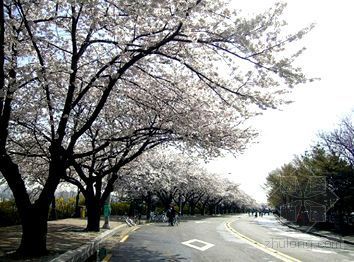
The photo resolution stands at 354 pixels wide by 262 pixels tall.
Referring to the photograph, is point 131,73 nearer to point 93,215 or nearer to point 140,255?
point 140,255

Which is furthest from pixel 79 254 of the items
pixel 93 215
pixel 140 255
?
pixel 93 215

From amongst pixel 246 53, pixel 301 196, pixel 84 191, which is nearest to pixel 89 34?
pixel 246 53

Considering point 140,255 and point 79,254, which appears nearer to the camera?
point 79,254

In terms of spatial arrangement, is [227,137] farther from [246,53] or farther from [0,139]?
[0,139]

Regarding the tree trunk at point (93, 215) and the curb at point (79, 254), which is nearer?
the curb at point (79, 254)

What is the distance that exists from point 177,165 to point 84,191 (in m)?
26.6

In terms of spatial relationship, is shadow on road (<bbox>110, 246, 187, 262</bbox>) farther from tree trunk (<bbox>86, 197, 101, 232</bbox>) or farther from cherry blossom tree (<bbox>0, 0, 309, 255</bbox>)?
tree trunk (<bbox>86, 197, 101, 232</bbox>)

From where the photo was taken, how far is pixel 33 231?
1099cm

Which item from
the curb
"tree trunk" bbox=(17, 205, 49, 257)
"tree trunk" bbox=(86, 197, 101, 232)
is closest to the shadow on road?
the curb

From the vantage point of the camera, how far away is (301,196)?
1606 inches

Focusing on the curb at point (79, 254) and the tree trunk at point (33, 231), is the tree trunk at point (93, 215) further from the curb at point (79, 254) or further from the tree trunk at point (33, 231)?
the tree trunk at point (33, 231)

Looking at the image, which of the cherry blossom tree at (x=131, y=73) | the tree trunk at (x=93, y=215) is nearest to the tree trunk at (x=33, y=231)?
the cherry blossom tree at (x=131, y=73)

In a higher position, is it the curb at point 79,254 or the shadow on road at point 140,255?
the curb at point 79,254

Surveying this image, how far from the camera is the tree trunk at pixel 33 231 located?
428 inches
